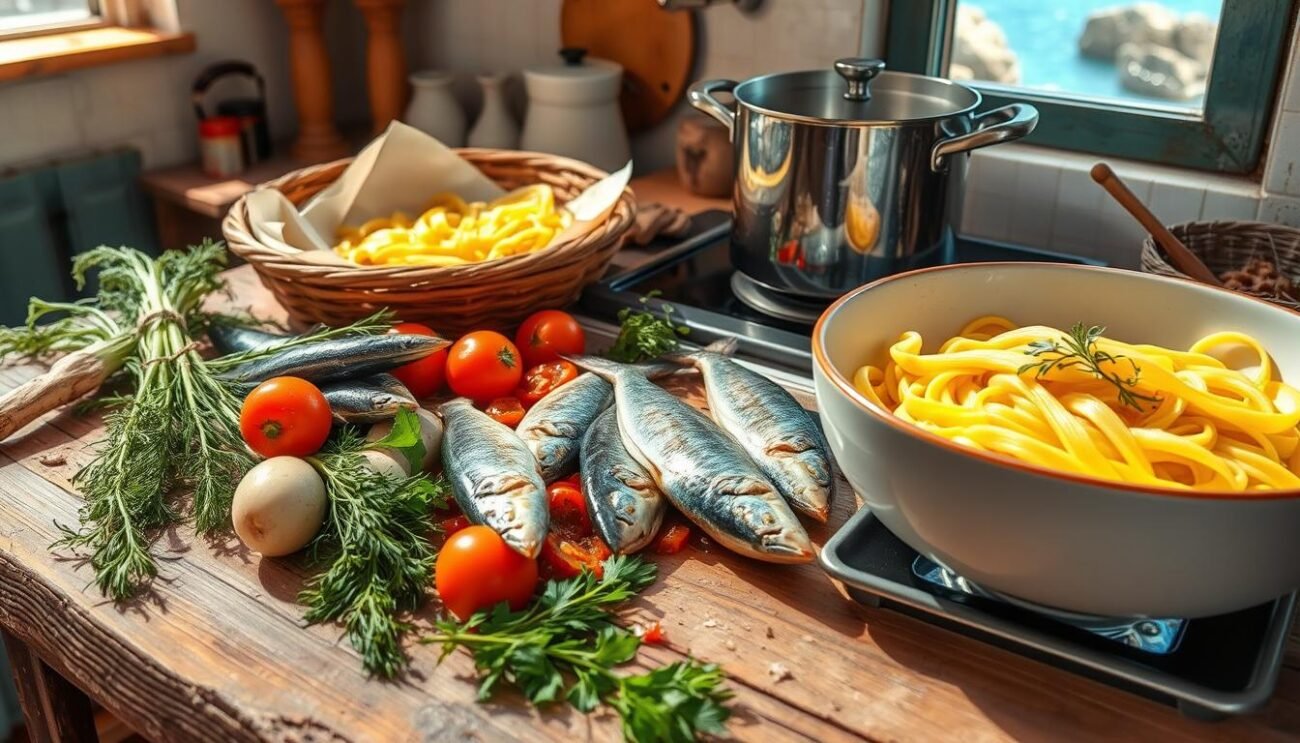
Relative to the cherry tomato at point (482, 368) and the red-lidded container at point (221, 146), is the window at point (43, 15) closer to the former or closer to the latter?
the red-lidded container at point (221, 146)

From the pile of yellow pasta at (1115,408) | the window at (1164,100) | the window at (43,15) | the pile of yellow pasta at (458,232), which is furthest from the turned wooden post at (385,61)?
the pile of yellow pasta at (1115,408)

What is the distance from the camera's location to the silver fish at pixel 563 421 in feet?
3.37

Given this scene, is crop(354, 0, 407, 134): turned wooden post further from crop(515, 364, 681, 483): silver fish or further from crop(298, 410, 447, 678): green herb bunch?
crop(298, 410, 447, 678): green herb bunch

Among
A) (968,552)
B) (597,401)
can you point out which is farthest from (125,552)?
(968,552)

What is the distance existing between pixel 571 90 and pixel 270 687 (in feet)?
4.43

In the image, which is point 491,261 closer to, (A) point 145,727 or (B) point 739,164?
(B) point 739,164

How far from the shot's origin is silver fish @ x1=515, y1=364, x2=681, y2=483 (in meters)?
1.03

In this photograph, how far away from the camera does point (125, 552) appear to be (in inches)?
36.3

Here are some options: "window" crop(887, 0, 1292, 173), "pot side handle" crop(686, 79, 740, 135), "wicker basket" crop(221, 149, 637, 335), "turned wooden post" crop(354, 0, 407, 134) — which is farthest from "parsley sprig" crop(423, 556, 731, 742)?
"turned wooden post" crop(354, 0, 407, 134)

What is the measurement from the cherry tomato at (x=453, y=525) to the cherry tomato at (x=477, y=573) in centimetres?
11

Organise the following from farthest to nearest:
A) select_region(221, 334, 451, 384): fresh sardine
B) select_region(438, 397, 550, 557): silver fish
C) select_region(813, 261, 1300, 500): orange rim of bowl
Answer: select_region(221, 334, 451, 384): fresh sardine
select_region(438, 397, 550, 557): silver fish
select_region(813, 261, 1300, 500): orange rim of bowl

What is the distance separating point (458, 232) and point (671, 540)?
685 mm

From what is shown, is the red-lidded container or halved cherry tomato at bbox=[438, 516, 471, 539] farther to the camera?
the red-lidded container

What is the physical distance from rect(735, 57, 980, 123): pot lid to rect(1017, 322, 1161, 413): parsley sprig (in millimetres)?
582
